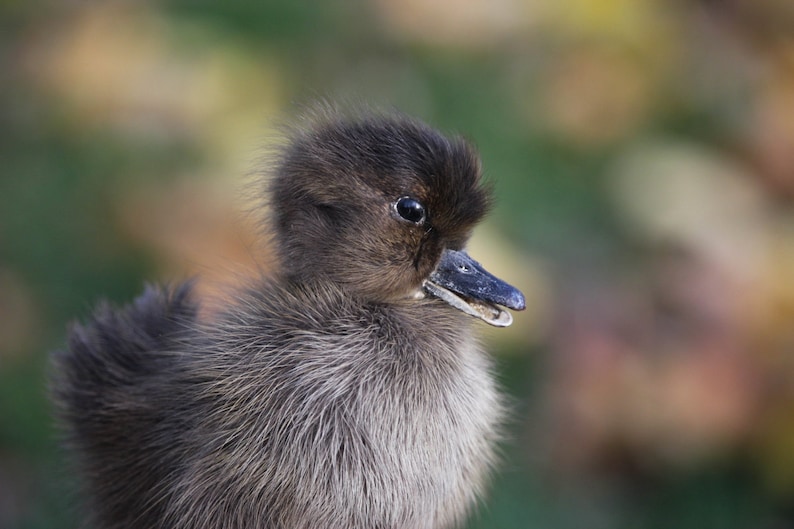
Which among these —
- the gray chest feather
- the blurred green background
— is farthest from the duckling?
the blurred green background

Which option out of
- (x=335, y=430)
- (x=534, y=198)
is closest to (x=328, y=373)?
(x=335, y=430)

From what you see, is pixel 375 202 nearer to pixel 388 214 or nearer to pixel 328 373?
pixel 388 214

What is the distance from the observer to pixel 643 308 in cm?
249

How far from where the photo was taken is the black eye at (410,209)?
1110 millimetres

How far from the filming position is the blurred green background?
7.34 feet

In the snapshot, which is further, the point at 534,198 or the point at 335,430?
the point at 534,198

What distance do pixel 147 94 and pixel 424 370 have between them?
1.88m

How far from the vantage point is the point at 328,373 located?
3.50ft

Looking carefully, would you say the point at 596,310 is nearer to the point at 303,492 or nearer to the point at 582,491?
the point at 582,491

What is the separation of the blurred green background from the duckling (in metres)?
0.61

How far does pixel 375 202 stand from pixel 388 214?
0.02 m

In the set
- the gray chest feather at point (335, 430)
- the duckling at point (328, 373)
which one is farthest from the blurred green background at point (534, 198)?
the gray chest feather at point (335, 430)

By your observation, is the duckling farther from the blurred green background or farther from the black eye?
the blurred green background

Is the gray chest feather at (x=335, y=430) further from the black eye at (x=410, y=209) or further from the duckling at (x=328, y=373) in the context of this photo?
the black eye at (x=410, y=209)
